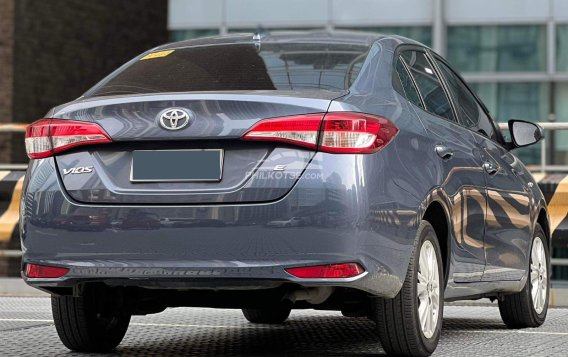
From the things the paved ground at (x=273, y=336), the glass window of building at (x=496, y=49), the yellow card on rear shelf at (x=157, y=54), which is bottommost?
the paved ground at (x=273, y=336)

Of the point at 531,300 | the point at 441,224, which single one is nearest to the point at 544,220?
the point at 531,300

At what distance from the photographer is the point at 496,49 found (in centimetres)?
2170

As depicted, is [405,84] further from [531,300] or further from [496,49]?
[496,49]

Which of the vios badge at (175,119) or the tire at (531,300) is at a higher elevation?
the vios badge at (175,119)

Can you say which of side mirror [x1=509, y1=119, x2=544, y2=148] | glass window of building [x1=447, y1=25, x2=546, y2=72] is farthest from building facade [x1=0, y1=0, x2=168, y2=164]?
side mirror [x1=509, y1=119, x2=544, y2=148]

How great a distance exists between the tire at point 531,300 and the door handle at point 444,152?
1.73 meters

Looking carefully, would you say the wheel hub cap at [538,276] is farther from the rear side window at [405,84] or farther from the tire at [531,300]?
the rear side window at [405,84]

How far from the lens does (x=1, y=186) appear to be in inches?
478

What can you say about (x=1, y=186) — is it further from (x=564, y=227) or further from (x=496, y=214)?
(x=496, y=214)

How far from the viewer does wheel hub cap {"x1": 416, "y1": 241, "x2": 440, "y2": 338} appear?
6.58 m

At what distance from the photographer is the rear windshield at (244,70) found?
20.9ft

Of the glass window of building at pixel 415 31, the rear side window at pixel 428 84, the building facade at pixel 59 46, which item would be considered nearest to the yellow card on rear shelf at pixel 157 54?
the rear side window at pixel 428 84

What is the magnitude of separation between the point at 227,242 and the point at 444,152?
4.92 ft

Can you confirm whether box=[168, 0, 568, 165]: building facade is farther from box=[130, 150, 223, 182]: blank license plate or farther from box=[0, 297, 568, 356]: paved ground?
box=[130, 150, 223, 182]: blank license plate
